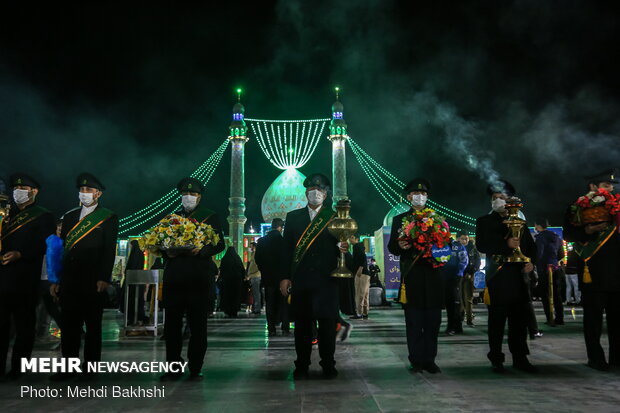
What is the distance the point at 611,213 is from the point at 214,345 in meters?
5.31

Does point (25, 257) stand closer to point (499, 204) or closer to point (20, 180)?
point (20, 180)

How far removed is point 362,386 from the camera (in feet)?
14.5

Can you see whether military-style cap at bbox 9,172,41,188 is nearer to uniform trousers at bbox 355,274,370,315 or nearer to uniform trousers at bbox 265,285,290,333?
uniform trousers at bbox 265,285,290,333

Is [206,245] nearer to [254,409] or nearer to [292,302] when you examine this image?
[292,302]

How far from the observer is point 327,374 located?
491 centimetres

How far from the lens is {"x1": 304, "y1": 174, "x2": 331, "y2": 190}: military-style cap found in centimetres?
554

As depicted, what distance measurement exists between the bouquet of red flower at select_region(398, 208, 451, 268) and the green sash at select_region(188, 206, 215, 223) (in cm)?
199

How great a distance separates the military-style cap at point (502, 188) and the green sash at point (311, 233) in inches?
75.9

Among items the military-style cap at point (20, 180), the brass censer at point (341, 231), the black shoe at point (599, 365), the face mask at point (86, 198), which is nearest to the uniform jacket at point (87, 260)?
the face mask at point (86, 198)

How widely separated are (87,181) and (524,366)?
15.6 ft

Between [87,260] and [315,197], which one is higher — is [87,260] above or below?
below

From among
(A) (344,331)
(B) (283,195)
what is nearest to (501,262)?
(A) (344,331)

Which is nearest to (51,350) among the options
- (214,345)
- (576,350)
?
(214,345)

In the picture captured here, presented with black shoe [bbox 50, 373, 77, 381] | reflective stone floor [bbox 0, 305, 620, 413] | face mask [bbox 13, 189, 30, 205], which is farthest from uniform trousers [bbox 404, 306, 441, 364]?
face mask [bbox 13, 189, 30, 205]
